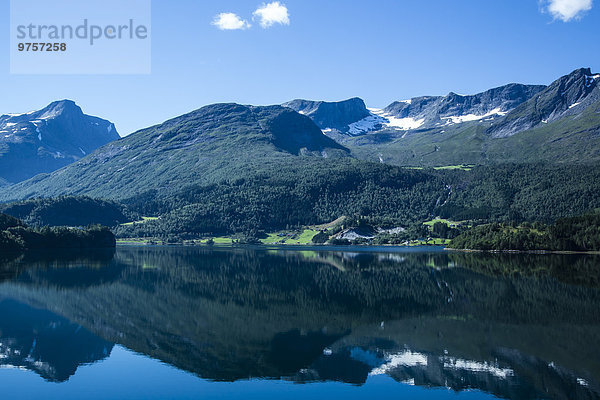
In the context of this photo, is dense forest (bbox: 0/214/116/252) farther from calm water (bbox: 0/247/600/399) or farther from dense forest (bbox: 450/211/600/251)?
dense forest (bbox: 450/211/600/251)

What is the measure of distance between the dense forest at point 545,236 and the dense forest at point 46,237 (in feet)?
415

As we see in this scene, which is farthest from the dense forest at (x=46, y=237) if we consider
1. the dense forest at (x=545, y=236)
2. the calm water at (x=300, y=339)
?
the dense forest at (x=545, y=236)

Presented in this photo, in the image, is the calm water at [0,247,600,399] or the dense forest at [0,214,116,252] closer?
the calm water at [0,247,600,399]

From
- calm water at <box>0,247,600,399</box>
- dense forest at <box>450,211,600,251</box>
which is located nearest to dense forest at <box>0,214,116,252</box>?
calm water at <box>0,247,600,399</box>

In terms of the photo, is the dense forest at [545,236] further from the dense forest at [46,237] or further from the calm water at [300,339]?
the dense forest at [46,237]

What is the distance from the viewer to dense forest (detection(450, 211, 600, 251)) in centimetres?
12925

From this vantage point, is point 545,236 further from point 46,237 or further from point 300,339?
point 46,237

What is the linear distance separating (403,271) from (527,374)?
58578mm

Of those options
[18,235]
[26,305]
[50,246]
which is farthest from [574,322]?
[50,246]

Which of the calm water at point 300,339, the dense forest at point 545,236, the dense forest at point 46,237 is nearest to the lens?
the calm water at point 300,339

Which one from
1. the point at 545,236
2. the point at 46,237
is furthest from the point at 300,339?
the point at 46,237

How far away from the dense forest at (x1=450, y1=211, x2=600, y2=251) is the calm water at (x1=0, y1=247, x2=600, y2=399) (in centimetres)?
6950

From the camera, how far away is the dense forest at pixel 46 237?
13162 centimetres

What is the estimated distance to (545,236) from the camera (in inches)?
5448
